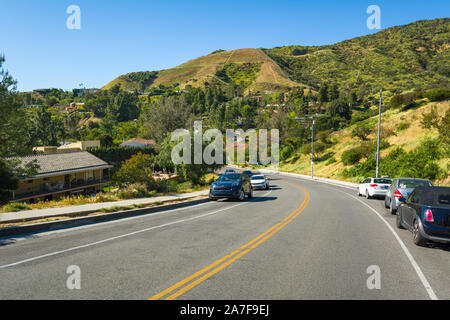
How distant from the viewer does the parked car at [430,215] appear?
780 centimetres

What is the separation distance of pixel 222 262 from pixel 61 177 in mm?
39559

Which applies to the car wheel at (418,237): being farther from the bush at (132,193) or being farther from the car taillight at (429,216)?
the bush at (132,193)

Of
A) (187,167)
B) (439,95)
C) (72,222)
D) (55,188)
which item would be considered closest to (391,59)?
(439,95)

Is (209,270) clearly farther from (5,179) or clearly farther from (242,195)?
(5,179)

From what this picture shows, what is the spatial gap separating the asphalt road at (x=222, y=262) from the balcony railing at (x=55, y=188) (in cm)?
2858

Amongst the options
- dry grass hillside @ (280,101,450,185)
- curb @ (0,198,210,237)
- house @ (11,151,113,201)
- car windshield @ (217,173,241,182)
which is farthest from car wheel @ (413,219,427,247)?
house @ (11,151,113,201)

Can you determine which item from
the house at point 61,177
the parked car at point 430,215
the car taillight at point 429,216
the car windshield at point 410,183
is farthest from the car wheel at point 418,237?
the house at point 61,177

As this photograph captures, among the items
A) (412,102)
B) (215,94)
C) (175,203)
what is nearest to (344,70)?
(215,94)

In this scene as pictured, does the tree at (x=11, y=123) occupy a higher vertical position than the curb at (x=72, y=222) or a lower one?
higher

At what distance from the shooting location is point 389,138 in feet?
164

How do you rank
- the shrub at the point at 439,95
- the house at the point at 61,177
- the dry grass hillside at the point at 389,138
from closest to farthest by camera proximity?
the house at the point at 61,177, the dry grass hillside at the point at 389,138, the shrub at the point at 439,95
